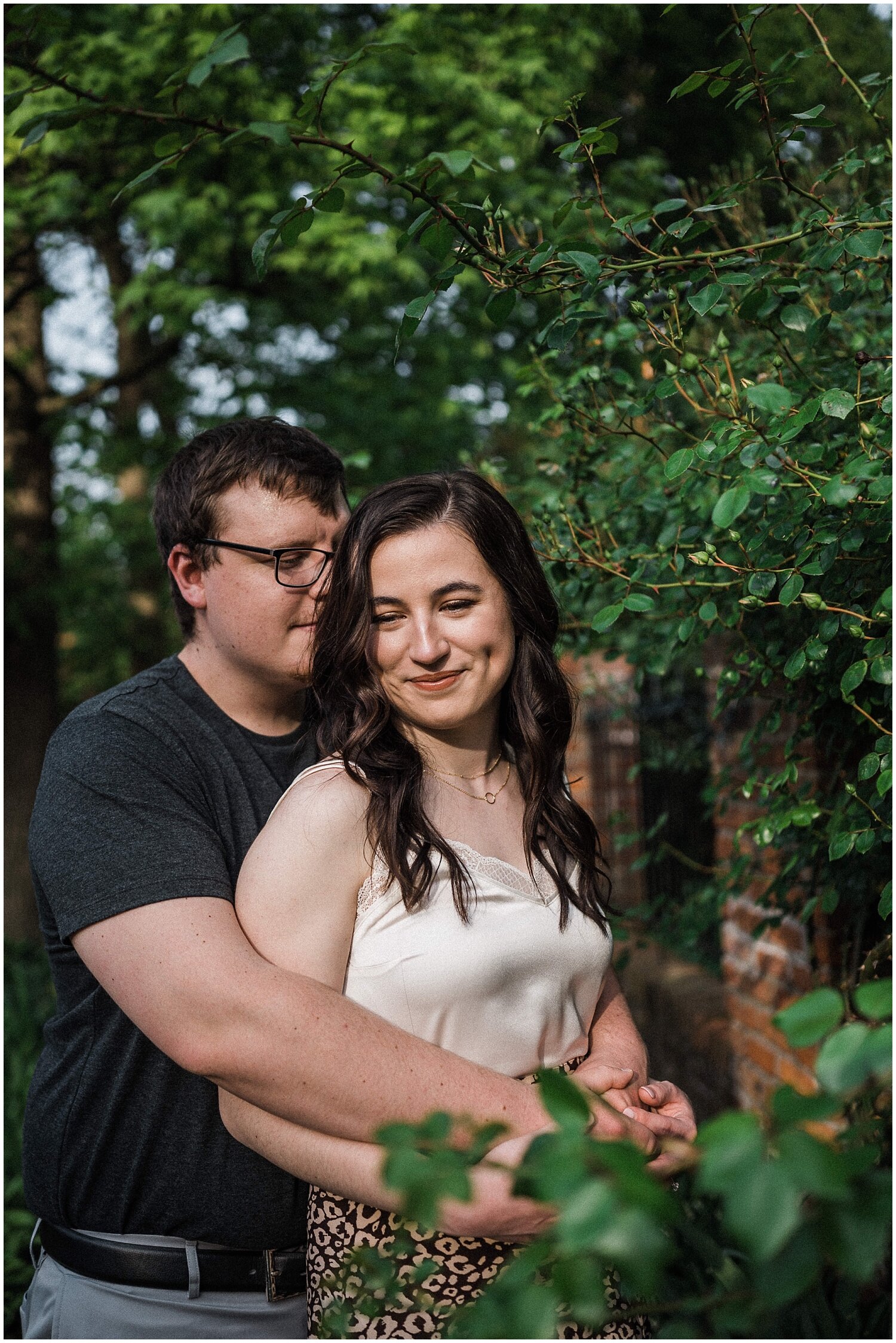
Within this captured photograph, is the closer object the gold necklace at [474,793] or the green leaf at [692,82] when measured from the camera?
the green leaf at [692,82]

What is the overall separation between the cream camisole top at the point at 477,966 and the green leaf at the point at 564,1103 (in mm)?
980

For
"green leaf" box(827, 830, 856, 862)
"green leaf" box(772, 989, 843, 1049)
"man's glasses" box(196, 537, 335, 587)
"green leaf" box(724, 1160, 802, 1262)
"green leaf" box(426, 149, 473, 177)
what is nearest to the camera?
"green leaf" box(724, 1160, 802, 1262)

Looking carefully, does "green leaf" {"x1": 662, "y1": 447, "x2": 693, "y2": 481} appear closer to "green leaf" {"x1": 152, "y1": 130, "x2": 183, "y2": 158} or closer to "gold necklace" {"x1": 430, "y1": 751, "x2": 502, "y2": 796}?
"gold necklace" {"x1": 430, "y1": 751, "x2": 502, "y2": 796}

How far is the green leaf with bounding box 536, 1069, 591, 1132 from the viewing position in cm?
71

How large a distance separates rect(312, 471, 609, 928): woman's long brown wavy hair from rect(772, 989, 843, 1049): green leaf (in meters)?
1.02

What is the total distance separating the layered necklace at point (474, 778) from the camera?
1.99m

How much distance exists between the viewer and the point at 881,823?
192 cm

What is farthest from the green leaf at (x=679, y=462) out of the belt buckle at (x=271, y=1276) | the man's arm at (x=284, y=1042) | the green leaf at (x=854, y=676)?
the belt buckle at (x=271, y=1276)

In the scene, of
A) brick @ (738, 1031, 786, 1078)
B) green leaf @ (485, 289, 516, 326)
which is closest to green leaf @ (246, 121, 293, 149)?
green leaf @ (485, 289, 516, 326)

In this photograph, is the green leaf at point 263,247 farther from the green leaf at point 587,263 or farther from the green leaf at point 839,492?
the green leaf at point 839,492

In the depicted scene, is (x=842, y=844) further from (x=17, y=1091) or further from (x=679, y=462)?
(x=17, y=1091)

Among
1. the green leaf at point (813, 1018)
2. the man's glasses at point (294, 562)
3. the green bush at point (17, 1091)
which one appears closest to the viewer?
the green leaf at point (813, 1018)

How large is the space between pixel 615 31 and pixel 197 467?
8313mm

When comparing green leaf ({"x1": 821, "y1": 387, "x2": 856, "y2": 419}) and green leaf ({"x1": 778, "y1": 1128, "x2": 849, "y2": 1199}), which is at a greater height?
green leaf ({"x1": 821, "y1": 387, "x2": 856, "y2": 419})
